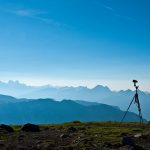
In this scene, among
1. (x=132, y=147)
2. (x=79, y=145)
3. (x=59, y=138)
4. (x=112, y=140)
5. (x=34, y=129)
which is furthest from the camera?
(x=34, y=129)

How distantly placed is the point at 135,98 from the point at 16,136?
824 inches

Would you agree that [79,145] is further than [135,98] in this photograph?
No

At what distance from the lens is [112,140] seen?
1521 inches

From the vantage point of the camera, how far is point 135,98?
54750mm

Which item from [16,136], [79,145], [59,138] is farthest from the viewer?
[16,136]

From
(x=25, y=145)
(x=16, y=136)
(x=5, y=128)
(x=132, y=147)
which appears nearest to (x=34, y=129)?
(x=5, y=128)

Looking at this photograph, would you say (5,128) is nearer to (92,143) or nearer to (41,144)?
(41,144)

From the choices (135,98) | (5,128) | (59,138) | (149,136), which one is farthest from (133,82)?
(5,128)

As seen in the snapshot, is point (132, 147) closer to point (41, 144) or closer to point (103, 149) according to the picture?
point (103, 149)

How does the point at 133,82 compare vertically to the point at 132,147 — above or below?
above

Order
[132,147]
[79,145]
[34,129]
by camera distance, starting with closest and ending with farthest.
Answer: [132,147] < [79,145] < [34,129]

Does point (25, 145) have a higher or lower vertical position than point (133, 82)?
lower

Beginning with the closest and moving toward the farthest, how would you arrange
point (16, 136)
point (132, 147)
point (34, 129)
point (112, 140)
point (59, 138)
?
point (132, 147) < point (112, 140) < point (59, 138) < point (16, 136) < point (34, 129)

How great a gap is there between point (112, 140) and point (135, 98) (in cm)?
1747
